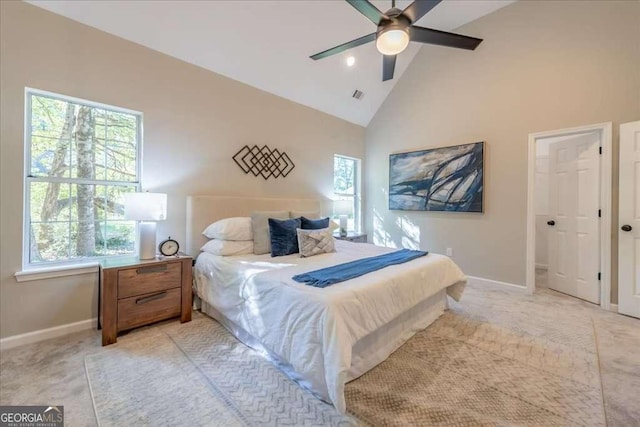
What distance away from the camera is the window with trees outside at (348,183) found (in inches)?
201

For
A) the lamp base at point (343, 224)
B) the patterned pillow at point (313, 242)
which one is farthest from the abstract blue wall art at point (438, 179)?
the patterned pillow at point (313, 242)

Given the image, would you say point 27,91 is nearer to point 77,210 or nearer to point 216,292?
point 77,210

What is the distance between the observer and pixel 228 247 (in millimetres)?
2869

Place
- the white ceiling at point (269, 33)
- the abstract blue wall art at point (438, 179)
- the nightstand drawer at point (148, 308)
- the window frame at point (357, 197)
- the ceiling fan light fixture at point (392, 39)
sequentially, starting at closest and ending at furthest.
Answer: the ceiling fan light fixture at point (392, 39), the nightstand drawer at point (148, 308), the white ceiling at point (269, 33), the abstract blue wall art at point (438, 179), the window frame at point (357, 197)

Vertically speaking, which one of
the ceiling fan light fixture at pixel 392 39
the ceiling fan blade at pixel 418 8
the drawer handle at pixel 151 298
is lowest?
the drawer handle at pixel 151 298

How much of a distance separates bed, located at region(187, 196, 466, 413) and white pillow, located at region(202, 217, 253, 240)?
0.19 m

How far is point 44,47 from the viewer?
2314mm

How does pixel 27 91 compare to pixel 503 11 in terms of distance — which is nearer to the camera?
pixel 27 91

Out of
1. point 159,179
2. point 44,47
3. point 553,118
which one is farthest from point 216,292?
point 553,118

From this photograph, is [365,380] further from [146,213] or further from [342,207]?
[342,207]

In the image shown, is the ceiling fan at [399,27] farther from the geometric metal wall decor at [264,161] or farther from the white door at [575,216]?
the white door at [575,216]

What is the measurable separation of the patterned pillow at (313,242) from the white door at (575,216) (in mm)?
3161

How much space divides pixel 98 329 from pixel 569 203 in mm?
5573

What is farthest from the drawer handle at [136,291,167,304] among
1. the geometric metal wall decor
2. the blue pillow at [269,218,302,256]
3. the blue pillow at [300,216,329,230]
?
the geometric metal wall decor
